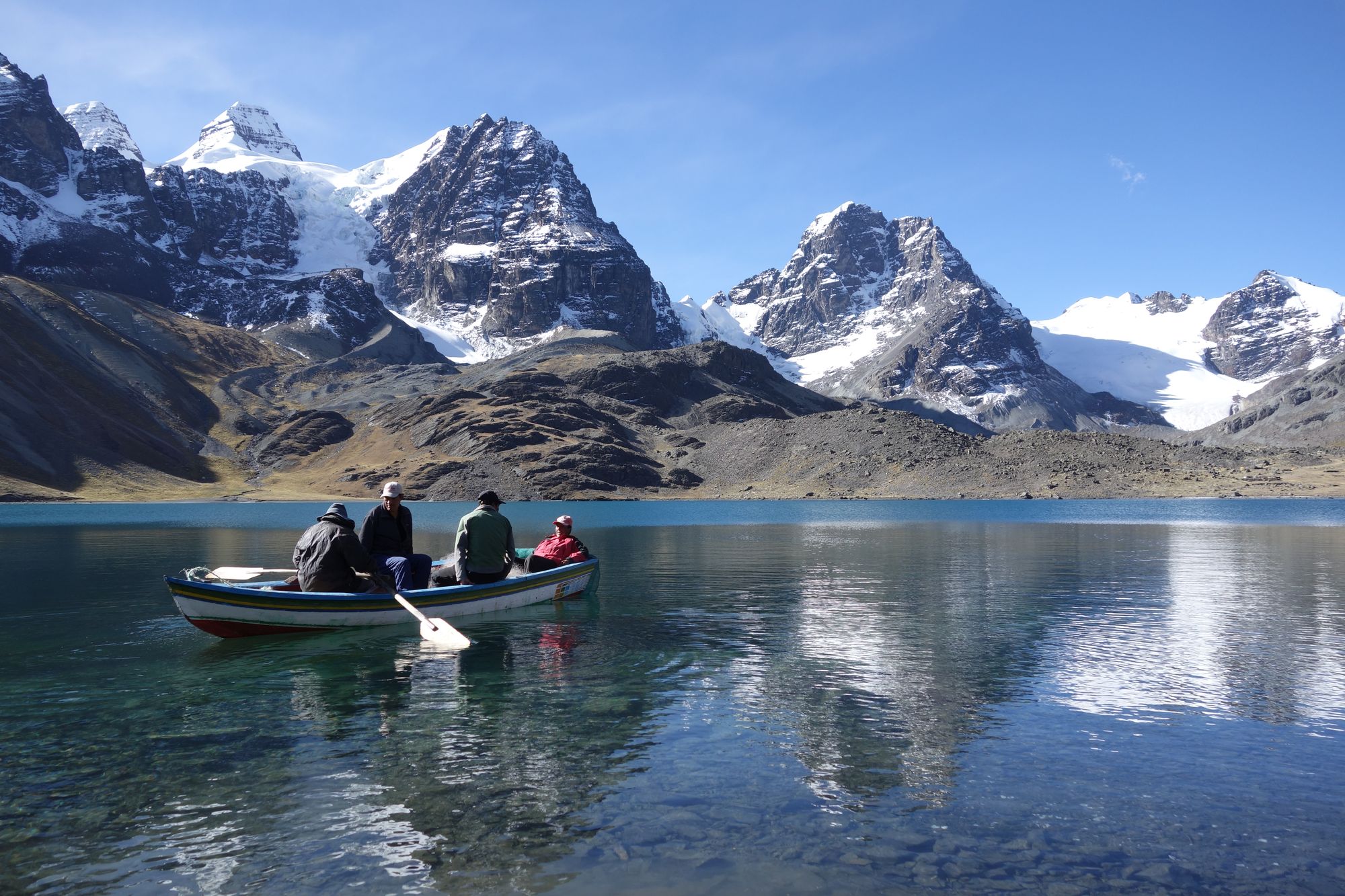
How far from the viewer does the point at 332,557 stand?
26422 millimetres

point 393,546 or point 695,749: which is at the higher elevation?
point 393,546

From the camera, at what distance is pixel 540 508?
500 ft

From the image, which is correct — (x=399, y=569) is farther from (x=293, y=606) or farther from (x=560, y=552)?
(x=560, y=552)

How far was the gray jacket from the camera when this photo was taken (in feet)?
86.1

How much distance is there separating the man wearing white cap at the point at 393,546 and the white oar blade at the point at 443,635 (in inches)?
93.3

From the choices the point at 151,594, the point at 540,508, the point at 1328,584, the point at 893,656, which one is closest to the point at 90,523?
the point at 540,508

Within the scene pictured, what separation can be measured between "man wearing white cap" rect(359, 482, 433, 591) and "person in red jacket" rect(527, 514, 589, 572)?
719cm

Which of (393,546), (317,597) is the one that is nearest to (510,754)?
(317,597)

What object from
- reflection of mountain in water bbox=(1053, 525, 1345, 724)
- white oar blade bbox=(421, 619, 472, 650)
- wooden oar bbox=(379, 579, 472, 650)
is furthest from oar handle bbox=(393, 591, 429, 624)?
reflection of mountain in water bbox=(1053, 525, 1345, 724)

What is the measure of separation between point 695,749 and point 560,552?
21.8m

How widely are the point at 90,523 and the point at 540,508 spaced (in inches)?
2547

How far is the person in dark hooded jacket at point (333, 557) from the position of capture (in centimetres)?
2623

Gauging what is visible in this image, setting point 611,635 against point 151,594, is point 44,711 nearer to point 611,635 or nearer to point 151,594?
point 611,635

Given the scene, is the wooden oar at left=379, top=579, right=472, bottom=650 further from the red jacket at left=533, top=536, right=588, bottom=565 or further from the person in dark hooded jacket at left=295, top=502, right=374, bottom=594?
the red jacket at left=533, top=536, right=588, bottom=565
